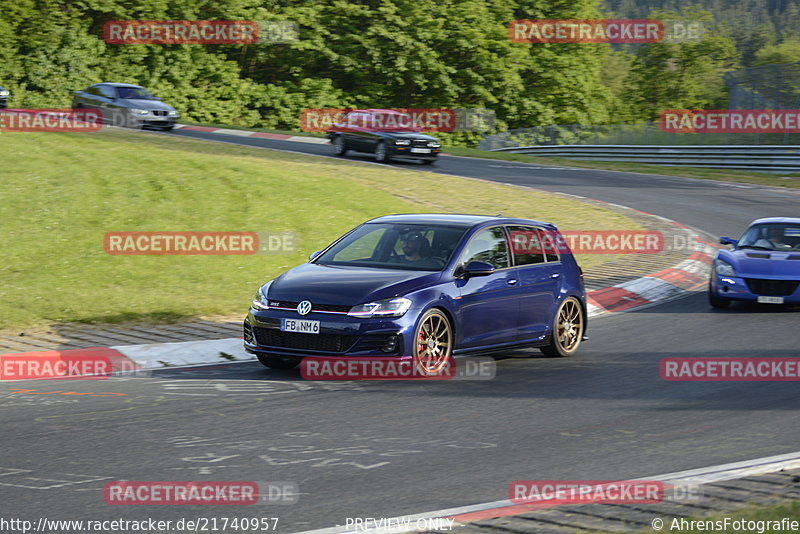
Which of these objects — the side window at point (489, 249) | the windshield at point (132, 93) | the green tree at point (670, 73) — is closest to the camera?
the side window at point (489, 249)

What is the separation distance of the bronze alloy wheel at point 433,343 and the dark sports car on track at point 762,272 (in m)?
6.63

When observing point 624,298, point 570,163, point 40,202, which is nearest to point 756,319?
point 624,298

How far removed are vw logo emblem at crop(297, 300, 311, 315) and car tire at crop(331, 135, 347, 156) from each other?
968 inches

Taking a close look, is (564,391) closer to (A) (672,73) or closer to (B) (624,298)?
(B) (624,298)

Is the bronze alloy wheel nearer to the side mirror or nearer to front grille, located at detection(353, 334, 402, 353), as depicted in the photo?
front grille, located at detection(353, 334, 402, 353)

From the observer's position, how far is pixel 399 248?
1075 centimetres

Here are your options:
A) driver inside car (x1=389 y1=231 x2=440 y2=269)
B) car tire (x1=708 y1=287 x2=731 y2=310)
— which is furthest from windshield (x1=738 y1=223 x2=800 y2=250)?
driver inside car (x1=389 y1=231 x2=440 y2=269)

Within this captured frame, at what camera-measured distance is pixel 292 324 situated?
969 centimetres

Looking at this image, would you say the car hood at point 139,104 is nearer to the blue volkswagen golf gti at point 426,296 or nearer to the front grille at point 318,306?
the blue volkswagen golf gti at point 426,296

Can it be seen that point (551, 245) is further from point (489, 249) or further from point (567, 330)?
point (489, 249)

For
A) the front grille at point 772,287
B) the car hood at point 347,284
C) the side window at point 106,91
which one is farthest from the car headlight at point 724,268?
the side window at point 106,91

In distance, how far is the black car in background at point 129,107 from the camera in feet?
114

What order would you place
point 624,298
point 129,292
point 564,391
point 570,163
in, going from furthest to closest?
point 570,163 → point 624,298 → point 129,292 → point 564,391

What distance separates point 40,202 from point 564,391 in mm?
10938
